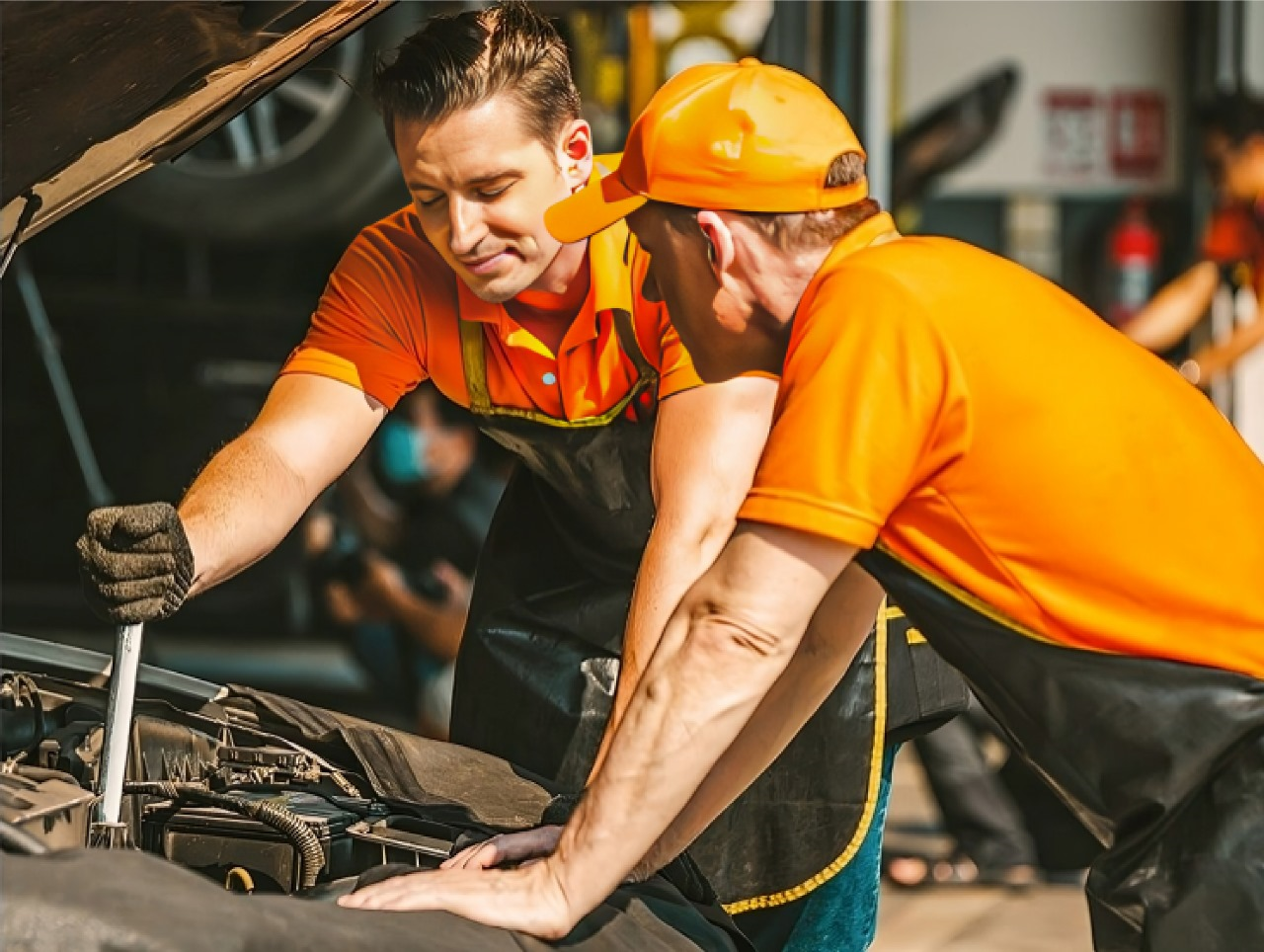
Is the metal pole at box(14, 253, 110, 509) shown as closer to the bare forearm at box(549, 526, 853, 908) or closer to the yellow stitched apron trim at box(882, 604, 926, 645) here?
the yellow stitched apron trim at box(882, 604, 926, 645)

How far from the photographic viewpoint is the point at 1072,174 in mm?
6652

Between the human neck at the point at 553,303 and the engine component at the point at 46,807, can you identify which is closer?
the engine component at the point at 46,807

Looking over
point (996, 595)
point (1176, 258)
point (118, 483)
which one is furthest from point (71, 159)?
point (1176, 258)

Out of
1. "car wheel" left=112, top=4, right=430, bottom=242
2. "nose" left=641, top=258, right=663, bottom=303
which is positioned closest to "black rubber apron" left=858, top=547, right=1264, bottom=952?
"nose" left=641, top=258, right=663, bottom=303

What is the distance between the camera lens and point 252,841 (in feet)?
6.85

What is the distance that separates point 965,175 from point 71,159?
493 centimetres

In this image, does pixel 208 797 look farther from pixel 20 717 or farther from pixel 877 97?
pixel 877 97

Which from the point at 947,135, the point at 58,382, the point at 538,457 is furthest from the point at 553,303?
the point at 947,135

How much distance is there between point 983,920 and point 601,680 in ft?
6.84

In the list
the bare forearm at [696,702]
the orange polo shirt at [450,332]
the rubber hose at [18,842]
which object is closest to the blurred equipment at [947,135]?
the orange polo shirt at [450,332]

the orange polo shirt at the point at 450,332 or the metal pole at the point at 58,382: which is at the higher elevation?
the orange polo shirt at the point at 450,332

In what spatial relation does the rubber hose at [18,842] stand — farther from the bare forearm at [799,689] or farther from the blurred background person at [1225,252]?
the blurred background person at [1225,252]

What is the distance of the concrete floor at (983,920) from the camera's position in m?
4.33

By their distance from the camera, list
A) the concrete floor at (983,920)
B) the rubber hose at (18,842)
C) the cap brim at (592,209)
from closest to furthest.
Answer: the rubber hose at (18,842) < the cap brim at (592,209) < the concrete floor at (983,920)
